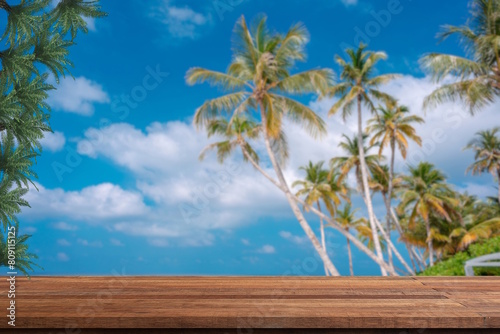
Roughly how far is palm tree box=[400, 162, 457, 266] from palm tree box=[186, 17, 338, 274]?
9928 mm

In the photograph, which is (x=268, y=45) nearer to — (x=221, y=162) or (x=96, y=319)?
(x=221, y=162)

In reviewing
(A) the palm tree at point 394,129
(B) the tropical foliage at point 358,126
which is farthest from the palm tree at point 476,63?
(A) the palm tree at point 394,129

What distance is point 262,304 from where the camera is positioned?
2.23 metres

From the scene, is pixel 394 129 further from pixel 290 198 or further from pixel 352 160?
pixel 290 198

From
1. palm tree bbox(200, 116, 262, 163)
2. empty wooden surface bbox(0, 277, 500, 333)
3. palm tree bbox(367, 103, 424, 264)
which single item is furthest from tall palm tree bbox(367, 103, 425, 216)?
empty wooden surface bbox(0, 277, 500, 333)

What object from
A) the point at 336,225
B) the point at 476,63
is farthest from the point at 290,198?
the point at 476,63

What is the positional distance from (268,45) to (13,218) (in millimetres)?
15756

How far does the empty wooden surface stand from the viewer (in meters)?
1.94

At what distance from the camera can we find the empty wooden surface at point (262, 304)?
76.4 inches

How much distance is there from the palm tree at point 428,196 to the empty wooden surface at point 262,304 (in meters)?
23.1

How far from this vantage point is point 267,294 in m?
2.54

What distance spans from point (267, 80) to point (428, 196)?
12814mm

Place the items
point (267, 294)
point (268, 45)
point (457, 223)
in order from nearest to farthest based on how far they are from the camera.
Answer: point (267, 294), point (268, 45), point (457, 223)

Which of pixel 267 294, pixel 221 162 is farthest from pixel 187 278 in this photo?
pixel 221 162
